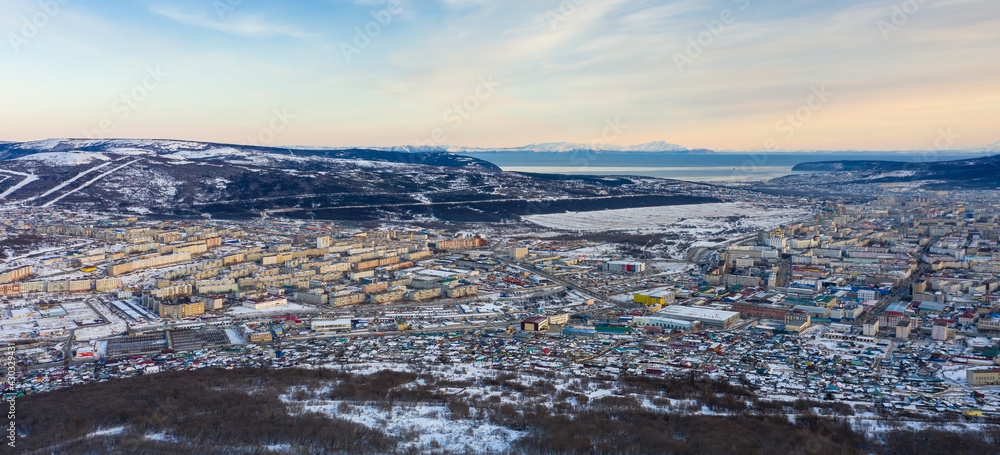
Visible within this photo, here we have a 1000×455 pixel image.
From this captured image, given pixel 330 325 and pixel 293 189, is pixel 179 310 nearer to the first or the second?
pixel 330 325

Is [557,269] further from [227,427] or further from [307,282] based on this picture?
[227,427]

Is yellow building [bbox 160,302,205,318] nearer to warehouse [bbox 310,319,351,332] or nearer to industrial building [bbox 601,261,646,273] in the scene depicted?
warehouse [bbox 310,319,351,332]

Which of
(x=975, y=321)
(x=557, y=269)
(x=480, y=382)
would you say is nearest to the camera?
(x=480, y=382)

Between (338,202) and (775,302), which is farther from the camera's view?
→ (338,202)

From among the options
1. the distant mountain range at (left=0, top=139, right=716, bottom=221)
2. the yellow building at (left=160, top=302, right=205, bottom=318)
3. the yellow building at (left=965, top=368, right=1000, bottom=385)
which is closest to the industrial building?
the yellow building at (left=965, top=368, right=1000, bottom=385)

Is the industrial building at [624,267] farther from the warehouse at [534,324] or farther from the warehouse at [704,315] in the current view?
the warehouse at [534,324]

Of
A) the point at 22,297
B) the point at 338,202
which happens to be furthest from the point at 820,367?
the point at 338,202

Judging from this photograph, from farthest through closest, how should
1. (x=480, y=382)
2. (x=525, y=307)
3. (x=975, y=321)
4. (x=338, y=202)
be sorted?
(x=338, y=202) → (x=525, y=307) → (x=975, y=321) → (x=480, y=382)

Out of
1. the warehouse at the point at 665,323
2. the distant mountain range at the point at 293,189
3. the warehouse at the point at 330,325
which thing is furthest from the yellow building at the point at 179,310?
the distant mountain range at the point at 293,189
